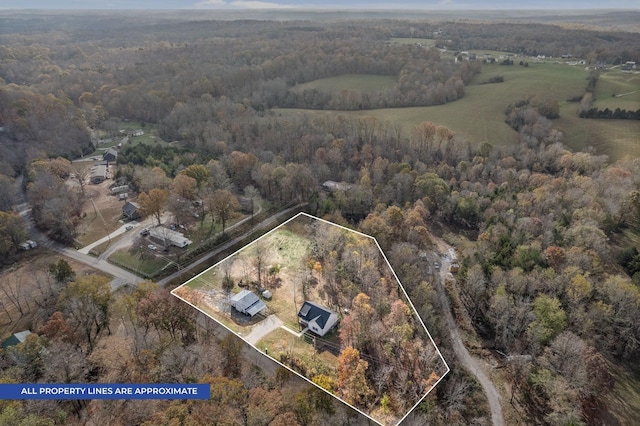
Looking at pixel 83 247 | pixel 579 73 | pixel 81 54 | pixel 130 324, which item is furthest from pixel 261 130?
pixel 81 54

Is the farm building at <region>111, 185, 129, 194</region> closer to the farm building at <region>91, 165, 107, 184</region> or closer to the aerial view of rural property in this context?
the aerial view of rural property

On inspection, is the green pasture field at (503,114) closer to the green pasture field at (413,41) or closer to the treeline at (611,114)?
the treeline at (611,114)

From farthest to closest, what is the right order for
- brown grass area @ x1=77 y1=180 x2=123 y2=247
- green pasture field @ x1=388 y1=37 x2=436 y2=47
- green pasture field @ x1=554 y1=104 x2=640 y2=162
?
green pasture field @ x1=388 y1=37 x2=436 y2=47 < green pasture field @ x1=554 y1=104 x2=640 y2=162 < brown grass area @ x1=77 y1=180 x2=123 y2=247

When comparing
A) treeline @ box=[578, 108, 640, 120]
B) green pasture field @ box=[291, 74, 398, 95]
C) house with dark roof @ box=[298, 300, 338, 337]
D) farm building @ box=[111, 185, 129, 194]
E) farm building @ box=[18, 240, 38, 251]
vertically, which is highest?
house with dark roof @ box=[298, 300, 338, 337]

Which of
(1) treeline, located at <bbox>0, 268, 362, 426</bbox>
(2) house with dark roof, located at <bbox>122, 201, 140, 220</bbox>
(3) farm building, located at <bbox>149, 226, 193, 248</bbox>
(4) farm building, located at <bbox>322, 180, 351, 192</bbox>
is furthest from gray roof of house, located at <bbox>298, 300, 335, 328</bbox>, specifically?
(4) farm building, located at <bbox>322, 180, 351, 192</bbox>

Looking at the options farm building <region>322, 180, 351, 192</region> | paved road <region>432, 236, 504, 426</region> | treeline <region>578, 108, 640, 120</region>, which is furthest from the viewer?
treeline <region>578, 108, 640, 120</region>

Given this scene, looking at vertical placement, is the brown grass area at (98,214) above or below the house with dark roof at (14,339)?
below

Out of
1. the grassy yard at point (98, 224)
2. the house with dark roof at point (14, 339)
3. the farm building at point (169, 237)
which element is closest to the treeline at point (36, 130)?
the grassy yard at point (98, 224)
